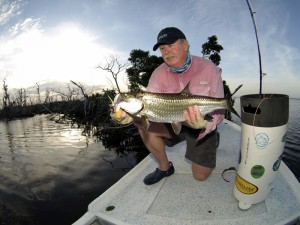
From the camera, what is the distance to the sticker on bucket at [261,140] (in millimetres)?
2928

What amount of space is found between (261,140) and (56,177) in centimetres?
637

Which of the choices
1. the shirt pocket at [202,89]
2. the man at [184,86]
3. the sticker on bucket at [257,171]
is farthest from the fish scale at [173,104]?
the sticker on bucket at [257,171]

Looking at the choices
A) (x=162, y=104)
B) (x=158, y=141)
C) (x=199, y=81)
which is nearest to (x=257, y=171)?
(x=162, y=104)

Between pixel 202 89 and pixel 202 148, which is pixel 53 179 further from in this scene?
pixel 202 89

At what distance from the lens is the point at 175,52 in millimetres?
4066

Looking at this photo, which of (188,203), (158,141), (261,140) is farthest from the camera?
(158,141)

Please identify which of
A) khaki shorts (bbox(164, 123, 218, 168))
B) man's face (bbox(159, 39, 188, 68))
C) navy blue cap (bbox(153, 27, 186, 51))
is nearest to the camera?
navy blue cap (bbox(153, 27, 186, 51))

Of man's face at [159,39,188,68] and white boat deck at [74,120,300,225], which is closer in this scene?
white boat deck at [74,120,300,225]

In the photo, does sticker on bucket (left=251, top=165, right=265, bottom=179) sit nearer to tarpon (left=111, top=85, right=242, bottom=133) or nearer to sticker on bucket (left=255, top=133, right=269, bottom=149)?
sticker on bucket (left=255, top=133, right=269, bottom=149)

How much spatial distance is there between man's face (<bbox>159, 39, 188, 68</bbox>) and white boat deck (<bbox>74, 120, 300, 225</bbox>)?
7.10 ft

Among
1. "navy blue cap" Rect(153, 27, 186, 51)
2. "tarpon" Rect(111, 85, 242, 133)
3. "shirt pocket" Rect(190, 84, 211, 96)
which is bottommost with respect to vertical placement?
"tarpon" Rect(111, 85, 242, 133)

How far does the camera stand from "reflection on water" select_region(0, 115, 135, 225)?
5.37 m

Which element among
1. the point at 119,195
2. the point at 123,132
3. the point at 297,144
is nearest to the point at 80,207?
the point at 119,195

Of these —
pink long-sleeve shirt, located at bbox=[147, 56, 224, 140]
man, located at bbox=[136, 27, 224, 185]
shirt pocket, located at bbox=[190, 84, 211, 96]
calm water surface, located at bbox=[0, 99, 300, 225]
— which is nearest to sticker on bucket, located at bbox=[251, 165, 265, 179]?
man, located at bbox=[136, 27, 224, 185]
